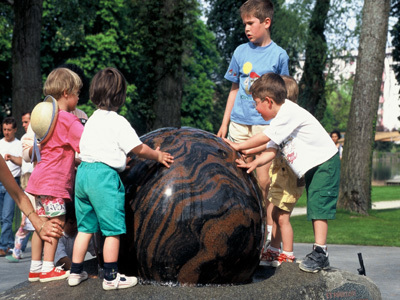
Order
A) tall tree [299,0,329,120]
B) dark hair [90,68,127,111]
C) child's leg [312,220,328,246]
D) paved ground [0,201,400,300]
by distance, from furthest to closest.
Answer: tall tree [299,0,329,120] → paved ground [0,201,400,300] → child's leg [312,220,328,246] → dark hair [90,68,127,111]

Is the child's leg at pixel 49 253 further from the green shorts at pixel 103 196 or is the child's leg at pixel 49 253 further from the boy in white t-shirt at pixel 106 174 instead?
the green shorts at pixel 103 196

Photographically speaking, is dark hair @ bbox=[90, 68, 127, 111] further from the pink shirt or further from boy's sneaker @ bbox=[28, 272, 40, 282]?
boy's sneaker @ bbox=[28, 272, 40, 282]

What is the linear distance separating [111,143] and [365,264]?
527cm

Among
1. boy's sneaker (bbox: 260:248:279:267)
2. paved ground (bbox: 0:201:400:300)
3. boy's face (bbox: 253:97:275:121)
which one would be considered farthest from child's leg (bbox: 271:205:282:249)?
paved ground (bbox: 0:201:400:300)

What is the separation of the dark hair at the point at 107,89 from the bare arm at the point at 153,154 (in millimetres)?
411

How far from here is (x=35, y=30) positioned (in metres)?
14.0

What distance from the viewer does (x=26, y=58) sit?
13844 millimetres

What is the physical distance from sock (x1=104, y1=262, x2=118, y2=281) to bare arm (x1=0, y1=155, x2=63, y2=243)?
60 cm

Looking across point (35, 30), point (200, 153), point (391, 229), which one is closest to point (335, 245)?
point (391, 229)

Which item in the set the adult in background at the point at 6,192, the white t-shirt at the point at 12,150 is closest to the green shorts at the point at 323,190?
the adult in background at the point at 6,192

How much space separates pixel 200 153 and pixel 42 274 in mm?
1607

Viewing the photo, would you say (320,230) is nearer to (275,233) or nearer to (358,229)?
(275,233)

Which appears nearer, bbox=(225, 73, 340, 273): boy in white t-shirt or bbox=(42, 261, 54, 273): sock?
bbox=(42, 261, 54, 273): sock

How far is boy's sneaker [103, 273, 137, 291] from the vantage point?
421cm
